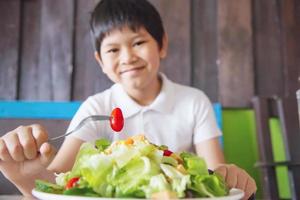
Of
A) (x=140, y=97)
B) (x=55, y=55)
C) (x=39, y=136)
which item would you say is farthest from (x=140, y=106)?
(x=55, y=55)

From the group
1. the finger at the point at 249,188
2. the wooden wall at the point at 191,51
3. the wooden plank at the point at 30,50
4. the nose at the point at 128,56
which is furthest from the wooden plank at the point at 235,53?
the finger at the point at 249,188

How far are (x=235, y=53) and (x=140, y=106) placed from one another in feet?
1.92

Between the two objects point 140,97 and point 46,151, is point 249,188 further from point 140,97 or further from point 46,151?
point 140,97

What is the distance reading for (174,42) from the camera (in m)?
1.51

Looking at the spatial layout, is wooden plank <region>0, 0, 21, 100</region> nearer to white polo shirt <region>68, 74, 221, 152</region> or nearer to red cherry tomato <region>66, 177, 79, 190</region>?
white polo shirt <region>68, 74, 221, 152</region>

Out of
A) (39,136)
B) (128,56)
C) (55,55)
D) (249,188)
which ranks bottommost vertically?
(249,188)

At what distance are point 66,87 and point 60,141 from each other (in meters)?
0.40

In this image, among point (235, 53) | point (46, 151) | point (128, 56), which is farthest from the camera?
point (235, 53)

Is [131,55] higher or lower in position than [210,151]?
higher

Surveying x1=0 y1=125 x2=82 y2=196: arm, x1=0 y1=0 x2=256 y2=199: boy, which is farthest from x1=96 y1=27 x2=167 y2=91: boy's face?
x1=0 y1=125 x2=82 y2=196: arm

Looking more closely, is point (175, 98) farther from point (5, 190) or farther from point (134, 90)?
point (5, 190)

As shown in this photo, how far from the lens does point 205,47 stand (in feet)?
4.98

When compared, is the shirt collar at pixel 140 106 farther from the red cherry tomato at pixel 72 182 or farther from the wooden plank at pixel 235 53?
the red cherry tomato at pixel 72 182

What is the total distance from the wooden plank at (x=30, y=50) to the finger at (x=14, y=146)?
→ 3.18ft
